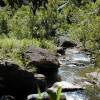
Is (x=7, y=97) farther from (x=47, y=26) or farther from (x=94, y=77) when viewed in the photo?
(x=47, y=26)

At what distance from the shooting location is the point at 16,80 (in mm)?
14258

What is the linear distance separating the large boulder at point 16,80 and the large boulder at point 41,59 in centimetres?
298

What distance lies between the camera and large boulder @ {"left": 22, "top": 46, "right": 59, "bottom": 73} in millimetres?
17781

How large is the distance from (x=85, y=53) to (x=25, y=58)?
1384 centimetres

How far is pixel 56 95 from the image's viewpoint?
399 centimetres

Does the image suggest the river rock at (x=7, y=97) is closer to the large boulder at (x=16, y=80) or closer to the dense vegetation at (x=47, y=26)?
the large boulder at (x=16, y=80)

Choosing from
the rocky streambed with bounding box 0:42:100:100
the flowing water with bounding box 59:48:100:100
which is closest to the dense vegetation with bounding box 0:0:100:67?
the flowing water with bounding box 59:48:100:100

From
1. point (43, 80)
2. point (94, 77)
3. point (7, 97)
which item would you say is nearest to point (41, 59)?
point (94, 77)

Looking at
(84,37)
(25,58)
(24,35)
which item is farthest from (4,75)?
(84,37)

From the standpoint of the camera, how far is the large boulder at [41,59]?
17.8 metres

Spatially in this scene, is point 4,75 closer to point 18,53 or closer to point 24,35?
point 18,53

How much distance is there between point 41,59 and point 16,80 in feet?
13.9

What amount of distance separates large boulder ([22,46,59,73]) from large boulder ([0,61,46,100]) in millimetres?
2980

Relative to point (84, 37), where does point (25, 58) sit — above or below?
above
